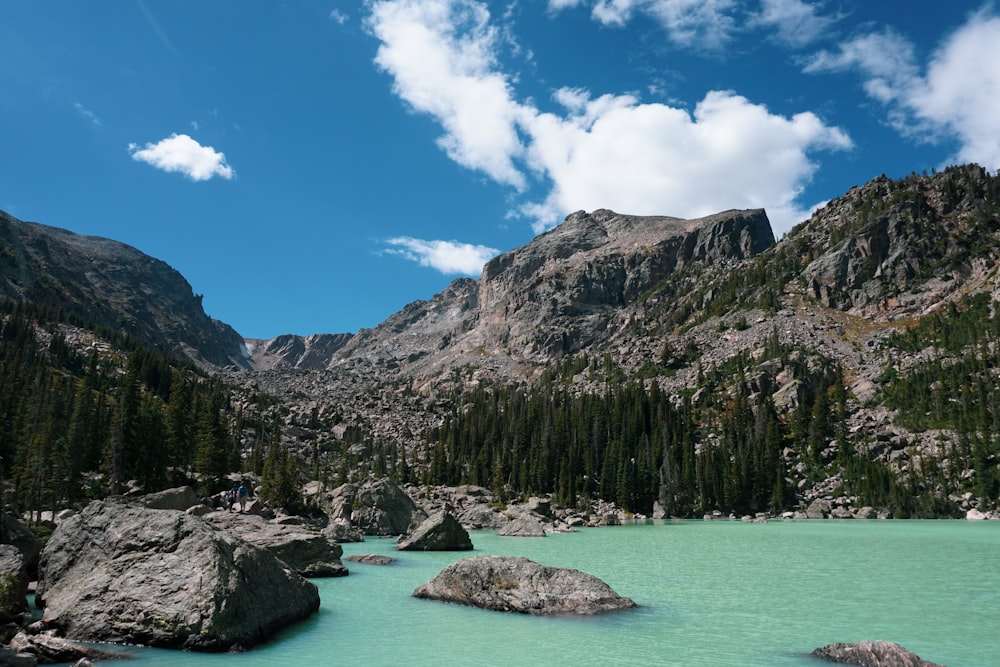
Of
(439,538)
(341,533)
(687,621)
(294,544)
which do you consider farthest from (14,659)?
(341,533)

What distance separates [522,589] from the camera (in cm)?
2141

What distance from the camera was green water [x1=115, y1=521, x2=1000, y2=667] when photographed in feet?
49.8

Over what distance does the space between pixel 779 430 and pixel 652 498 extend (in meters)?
40.3

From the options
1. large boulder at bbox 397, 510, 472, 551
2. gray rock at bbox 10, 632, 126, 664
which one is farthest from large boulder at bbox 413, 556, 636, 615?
large boulder at bbox 397, 510, 472, 551

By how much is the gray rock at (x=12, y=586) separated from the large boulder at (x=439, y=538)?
97.7 ft

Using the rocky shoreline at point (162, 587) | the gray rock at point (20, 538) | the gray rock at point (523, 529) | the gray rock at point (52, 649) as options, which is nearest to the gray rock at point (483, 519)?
the gray rock at point (523, 529)

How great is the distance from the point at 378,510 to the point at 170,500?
36.9m

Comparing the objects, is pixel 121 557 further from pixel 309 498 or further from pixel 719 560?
pixel 309 498

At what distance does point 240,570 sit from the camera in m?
16.6

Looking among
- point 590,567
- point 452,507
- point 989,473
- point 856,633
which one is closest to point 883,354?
point 989,473

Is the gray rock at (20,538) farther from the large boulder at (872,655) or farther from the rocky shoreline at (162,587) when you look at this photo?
the large boulder at (872,655)

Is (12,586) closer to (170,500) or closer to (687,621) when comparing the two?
(170,500)

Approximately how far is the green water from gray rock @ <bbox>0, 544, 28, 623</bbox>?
4323 mm

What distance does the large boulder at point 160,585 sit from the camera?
51.1 feet
